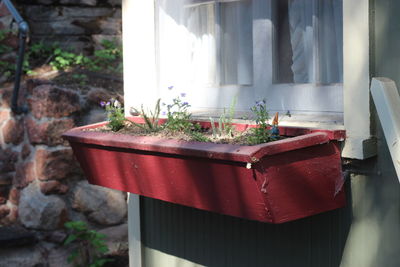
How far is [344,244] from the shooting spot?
231cm

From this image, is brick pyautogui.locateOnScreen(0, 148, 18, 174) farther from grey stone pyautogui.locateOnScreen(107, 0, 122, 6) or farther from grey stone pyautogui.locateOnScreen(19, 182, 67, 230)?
grey stone pyautogui.locateOnScreen(107, 0, 122, 6)

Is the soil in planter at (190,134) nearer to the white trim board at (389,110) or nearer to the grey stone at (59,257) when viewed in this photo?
the white trim board at (389,110)

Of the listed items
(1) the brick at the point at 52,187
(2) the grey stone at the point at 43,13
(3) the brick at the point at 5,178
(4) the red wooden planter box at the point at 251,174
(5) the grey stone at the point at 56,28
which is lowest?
(1) the brick at the point at 52,187

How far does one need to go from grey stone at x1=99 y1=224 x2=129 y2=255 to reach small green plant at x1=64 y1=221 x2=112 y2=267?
0.12 m

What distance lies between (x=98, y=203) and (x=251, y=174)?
3.19 metres

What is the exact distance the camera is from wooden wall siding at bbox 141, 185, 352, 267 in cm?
237

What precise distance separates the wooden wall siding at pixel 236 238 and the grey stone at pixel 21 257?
5.82 feet

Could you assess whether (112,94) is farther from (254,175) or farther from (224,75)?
(254,175)

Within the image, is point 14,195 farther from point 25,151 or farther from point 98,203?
point 98,203

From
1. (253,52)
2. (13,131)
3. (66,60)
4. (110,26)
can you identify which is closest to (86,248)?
(13,131)

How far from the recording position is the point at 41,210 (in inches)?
192

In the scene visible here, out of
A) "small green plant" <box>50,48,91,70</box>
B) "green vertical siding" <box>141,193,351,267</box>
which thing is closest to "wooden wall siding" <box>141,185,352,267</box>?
"green vertical siding" <box>141,193,351,267</box>

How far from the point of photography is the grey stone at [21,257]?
475 centimetres

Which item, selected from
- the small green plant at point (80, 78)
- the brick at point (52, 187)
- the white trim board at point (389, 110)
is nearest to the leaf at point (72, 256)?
the brick at point (52, 187)
